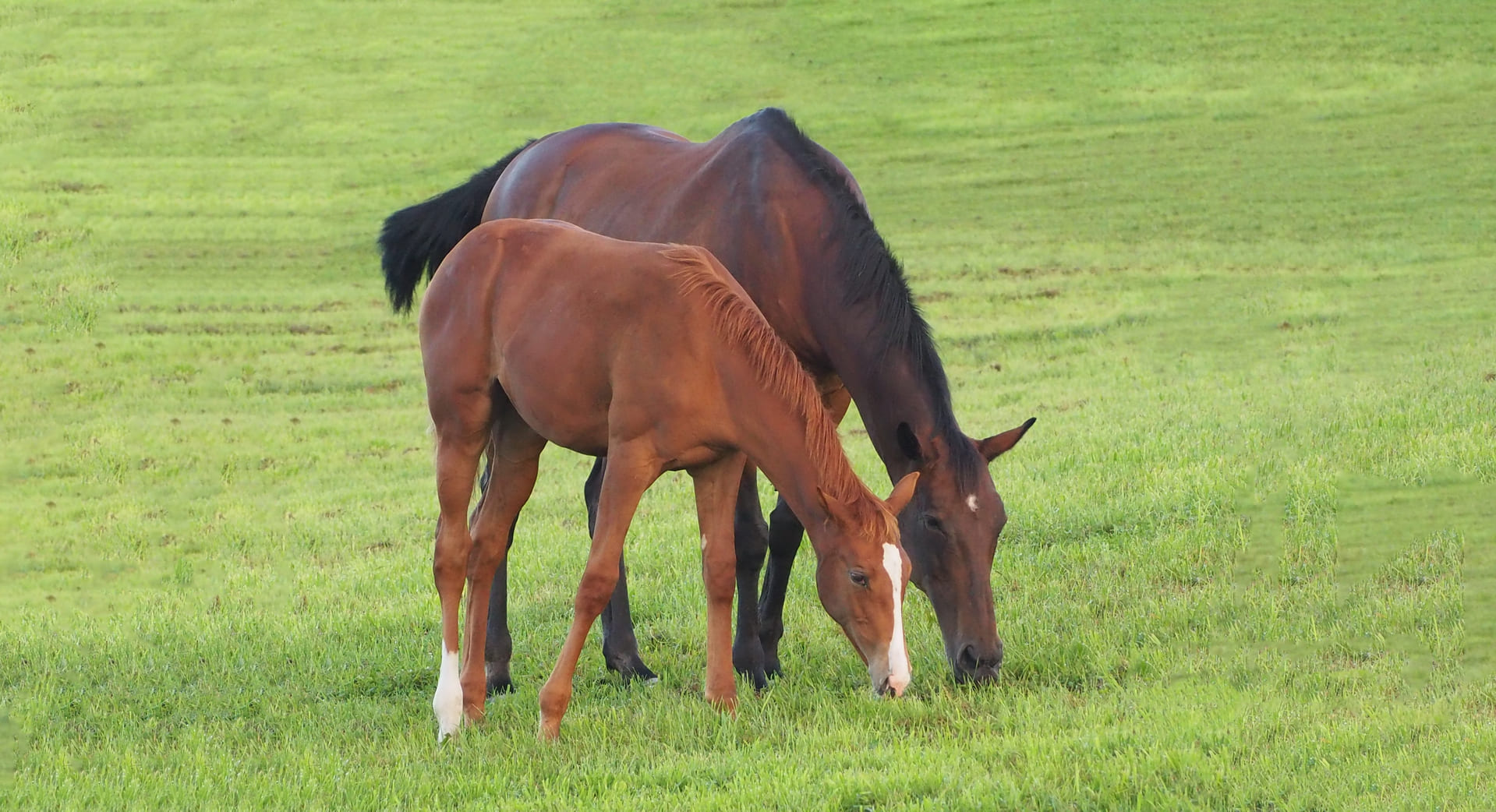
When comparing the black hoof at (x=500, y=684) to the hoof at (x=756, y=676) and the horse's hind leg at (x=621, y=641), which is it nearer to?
the horse's hind leg at (x=621, y=641)

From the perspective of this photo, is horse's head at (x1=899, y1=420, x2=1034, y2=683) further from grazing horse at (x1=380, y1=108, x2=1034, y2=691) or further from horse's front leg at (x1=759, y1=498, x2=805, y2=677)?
horse's front leg at (x1=759, y1=498, x2=805, y2=677)

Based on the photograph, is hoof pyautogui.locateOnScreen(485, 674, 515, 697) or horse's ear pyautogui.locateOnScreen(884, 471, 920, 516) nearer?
horse's ear pyautogui.locateOnScreen(884, 471, 920, 516)

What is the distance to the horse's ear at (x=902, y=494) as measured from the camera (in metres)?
5.78

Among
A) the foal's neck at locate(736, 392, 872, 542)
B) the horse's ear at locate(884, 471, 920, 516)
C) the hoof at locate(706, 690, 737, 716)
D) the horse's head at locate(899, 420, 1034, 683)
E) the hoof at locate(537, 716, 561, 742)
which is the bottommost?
the hoof at locate(537, 716, 561, 742)

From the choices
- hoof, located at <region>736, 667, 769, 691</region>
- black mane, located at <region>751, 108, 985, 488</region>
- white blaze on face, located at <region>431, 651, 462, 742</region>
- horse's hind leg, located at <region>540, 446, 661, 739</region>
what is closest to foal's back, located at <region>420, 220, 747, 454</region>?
horse's hind leg, located at <region>540, 446, 661, 739</region>

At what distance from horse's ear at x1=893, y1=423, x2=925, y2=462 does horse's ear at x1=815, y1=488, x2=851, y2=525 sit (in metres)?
0.75

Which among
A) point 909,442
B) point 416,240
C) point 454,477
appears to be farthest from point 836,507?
point 416,240

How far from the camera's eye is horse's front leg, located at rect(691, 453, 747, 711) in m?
6.07

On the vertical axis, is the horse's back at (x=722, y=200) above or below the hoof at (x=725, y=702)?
above

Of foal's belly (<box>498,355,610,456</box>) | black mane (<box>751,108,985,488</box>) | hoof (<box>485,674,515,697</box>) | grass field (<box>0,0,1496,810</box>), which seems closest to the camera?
grass field (<box>0,0,1496,810</box>)

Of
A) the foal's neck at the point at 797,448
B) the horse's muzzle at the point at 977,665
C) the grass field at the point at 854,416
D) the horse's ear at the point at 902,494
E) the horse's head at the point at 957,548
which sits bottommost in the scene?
the grass field at the point at 854,416

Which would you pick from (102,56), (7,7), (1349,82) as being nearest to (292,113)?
(102,56)

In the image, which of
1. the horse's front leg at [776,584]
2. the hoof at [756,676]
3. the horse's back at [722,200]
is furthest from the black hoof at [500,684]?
the horse's back at [722,200]

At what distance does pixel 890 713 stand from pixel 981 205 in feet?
67.2
